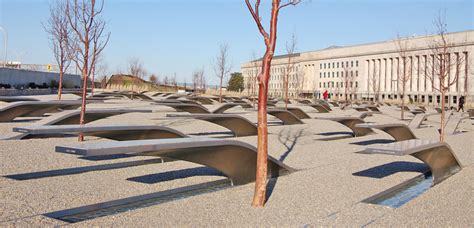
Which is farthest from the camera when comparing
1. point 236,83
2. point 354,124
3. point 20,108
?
point 236,83

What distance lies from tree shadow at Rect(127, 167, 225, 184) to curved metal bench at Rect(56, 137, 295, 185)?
0.79 metres

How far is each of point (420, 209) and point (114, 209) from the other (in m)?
3.67

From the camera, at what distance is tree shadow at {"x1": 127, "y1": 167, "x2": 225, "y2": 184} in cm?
743

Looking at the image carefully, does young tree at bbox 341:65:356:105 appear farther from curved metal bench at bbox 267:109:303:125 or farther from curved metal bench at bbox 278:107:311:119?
curved metal bench at bbox 267:109:303:125

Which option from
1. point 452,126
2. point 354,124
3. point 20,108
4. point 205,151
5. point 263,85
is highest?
point 263,85

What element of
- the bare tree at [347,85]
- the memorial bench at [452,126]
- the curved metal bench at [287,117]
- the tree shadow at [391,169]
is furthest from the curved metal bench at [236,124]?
the bare tree at [347,85]

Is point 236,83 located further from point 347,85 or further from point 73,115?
point 73,115

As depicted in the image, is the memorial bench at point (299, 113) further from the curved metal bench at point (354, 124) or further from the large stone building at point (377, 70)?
the large stone building at point (377, 70)

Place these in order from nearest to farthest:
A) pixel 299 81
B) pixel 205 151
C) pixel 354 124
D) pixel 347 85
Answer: pixel 205 151
pixel 354 124
pixel 347 85
pixel 299 81

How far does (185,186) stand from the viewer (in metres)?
7.03

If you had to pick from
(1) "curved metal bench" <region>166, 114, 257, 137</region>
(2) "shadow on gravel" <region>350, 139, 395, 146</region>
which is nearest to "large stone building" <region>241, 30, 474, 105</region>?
(2) "shadow on gravel" <region>350, 139, 395, 146</region>

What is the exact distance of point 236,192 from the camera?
6676 millimetres

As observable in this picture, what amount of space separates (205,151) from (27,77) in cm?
4723

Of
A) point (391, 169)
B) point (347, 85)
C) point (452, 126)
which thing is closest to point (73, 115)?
point (391, 169)
